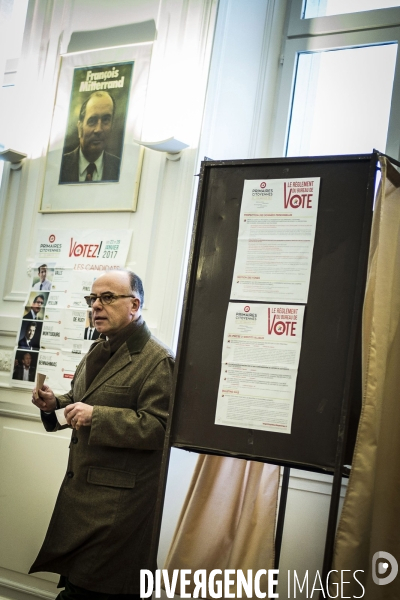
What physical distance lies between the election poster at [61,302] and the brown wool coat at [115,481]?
0.86 meters

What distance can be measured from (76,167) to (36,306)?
786 millimetres

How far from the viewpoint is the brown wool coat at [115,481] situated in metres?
2.74

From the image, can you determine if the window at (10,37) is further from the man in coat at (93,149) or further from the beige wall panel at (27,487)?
the beige wall panel at (27,487)

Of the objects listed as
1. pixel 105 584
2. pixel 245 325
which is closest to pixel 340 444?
pixel 245 325

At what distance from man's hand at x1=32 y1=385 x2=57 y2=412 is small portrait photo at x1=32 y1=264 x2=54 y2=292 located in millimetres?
1024

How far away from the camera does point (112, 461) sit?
9.29ft

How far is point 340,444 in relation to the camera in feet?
7.30

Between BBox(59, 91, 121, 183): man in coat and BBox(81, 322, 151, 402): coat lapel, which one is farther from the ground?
BBox(59, 91, 121, 183): man in coat

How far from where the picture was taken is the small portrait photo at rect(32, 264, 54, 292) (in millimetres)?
3934

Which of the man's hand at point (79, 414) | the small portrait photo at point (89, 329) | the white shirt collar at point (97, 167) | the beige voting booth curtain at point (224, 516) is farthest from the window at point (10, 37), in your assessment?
the beige voting booth curtain at point (224, 516)

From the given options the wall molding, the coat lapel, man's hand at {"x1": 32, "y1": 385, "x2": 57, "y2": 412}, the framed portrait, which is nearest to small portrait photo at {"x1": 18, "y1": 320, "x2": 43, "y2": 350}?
the framed portrait

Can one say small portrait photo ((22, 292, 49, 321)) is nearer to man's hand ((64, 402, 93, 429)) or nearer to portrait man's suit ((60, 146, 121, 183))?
portrait man's suit ((60, 146, 121, 183))

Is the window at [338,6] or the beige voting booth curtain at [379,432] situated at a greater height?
the window at [338,6]

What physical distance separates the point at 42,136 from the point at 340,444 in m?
2.72
